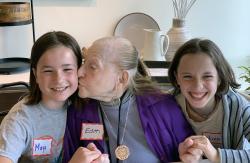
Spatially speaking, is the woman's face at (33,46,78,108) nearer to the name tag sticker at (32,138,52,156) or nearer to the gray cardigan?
the name tag sticker at (32,138,52,156)

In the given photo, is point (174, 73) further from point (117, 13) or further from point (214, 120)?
point (117, 13)

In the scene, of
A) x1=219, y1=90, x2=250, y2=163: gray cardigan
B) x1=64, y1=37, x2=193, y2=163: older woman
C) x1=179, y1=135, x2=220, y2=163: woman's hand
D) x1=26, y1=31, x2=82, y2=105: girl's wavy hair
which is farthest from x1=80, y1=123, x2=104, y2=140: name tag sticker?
x1=219, y1=90, x2=250, y2=163: gray cardigan

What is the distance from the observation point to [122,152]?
1231mm

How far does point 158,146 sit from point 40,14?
1644 mm

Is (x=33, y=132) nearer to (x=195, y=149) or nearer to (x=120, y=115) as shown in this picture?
(x=120, y=115)

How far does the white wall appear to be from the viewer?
255 cm

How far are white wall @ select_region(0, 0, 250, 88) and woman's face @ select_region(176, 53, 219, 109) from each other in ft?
4.85

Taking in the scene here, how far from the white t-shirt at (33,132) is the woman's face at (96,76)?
0.15 metres

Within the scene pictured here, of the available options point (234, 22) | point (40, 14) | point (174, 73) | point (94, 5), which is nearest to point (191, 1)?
point (234, 22)

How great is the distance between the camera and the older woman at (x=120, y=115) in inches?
48.6

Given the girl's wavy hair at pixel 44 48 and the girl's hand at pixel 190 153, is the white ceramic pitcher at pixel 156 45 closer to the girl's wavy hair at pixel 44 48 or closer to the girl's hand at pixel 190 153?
the girl's wavy hair at pixel 44 48

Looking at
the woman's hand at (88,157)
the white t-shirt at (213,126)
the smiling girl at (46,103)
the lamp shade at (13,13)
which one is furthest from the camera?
the lamp shade at (13,13)

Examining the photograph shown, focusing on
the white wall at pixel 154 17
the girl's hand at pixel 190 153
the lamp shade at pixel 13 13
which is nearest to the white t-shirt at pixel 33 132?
the girl's hand at pixel 190 153

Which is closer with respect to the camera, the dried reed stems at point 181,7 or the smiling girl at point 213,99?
the smiling girl at point 213,99
